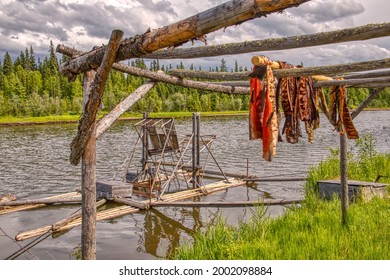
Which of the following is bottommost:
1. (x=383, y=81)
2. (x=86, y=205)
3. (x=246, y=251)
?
(x=246, y=251)

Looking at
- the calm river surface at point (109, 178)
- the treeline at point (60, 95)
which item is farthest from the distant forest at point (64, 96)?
the calm river surface at point (109, 178)

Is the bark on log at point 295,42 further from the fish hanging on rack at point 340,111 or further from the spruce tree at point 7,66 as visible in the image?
the spruce tree at point 7,66

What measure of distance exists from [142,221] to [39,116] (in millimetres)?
75279

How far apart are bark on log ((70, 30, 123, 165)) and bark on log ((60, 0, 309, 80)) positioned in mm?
103

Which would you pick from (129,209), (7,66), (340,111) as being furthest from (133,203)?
(7,66)

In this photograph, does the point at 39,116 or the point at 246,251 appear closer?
the point at 246,251

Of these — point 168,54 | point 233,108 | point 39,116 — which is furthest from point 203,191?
point 233,108

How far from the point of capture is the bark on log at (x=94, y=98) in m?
4.75

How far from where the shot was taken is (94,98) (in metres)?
5.43

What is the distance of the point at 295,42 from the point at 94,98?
2819mm

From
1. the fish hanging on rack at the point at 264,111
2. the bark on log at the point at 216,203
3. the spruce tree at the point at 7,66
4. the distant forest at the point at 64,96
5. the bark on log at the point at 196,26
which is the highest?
the spruce tree at the point at 7,66

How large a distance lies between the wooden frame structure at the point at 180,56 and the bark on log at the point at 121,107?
0.02 metres
